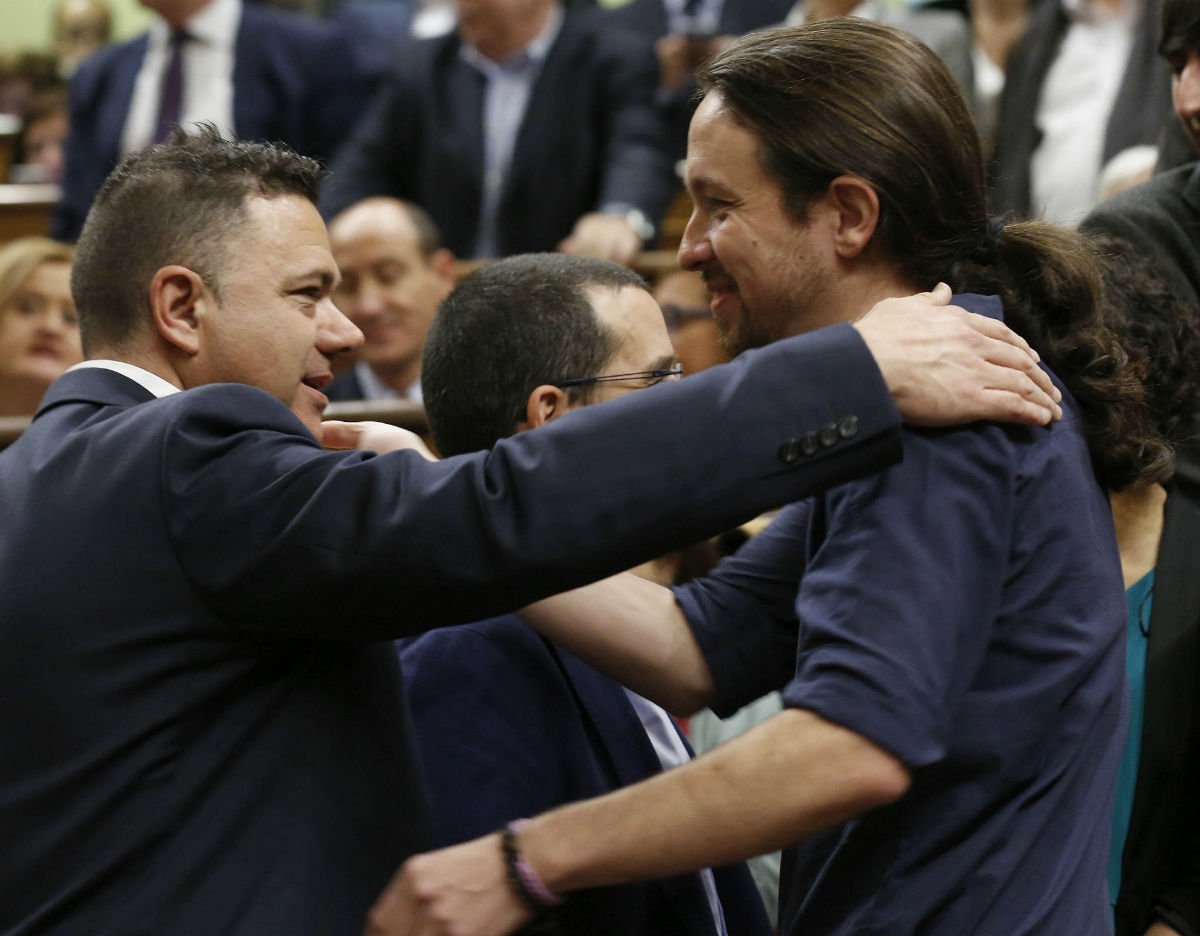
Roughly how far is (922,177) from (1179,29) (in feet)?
3.20

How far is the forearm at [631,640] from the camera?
1904 mm

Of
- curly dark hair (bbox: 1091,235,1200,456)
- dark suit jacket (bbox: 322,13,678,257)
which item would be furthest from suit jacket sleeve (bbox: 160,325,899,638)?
dark suit jacket (bbox: 322,13,678,257)

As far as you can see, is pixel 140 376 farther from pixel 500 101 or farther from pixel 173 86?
pixel 173 86

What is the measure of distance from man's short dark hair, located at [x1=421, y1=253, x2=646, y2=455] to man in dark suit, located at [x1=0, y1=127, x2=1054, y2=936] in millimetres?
454

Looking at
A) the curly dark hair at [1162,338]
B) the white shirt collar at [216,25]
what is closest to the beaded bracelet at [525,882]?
the curly dark hair at [1162,338]

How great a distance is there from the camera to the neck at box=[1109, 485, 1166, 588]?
2.25 meters

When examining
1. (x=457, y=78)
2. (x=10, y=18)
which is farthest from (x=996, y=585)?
(x=10, y=18)

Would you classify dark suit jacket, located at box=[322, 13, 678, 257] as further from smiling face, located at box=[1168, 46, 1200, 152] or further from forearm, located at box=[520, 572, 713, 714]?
forearm, located at box=[520, 572, 713, 714]

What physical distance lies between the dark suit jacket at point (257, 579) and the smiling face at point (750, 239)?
0.18m

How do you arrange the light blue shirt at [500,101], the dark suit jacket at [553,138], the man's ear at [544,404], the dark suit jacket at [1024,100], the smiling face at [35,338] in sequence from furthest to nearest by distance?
the light blue shirt at [500,101] → the dark suit jacket at [553,138] → the dark suit jacket at [1024,100] → the smiling face at [35,338] → the man's ear at [544,404]

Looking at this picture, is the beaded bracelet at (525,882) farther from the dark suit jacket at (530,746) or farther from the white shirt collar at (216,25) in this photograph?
the white shirt collar at (216,25)

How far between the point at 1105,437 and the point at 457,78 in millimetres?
3612

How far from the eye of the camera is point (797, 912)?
5.57ft

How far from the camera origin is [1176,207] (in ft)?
8.34
